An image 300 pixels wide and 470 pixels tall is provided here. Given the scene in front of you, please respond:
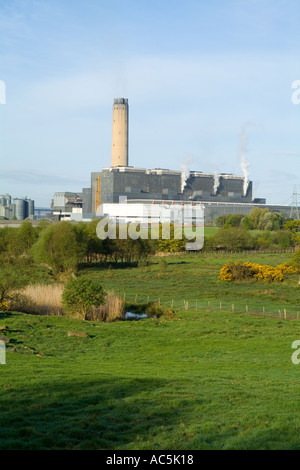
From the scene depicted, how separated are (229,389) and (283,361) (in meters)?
5.63

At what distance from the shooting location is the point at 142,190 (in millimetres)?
136375

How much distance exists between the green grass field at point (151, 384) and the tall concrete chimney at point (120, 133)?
116 meters

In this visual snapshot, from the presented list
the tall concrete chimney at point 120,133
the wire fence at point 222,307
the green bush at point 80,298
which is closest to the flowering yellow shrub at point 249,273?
the wire fence at point 222,307

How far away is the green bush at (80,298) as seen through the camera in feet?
94.4

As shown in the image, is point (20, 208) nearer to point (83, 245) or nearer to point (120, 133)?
point (120, 133)

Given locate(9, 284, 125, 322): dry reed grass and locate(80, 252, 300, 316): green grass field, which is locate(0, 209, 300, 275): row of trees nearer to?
locate(80, 252, 300, 316): green grass field

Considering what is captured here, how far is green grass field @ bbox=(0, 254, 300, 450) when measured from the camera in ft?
31.0

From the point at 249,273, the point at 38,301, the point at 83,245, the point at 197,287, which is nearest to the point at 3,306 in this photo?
the point at 38,301

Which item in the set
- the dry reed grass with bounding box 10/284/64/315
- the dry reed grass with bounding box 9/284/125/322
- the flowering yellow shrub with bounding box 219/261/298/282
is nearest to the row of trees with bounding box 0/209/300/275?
the flowering yellow shrub with bounding box 219/261/298/282

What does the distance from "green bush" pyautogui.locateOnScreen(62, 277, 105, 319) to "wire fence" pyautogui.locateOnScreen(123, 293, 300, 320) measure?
6.18 metres

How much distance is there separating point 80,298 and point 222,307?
384 inches

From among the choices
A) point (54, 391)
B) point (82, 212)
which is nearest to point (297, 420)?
point (54, 391)

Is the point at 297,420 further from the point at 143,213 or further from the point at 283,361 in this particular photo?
the point at 143,213

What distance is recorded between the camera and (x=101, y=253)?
6762cm
